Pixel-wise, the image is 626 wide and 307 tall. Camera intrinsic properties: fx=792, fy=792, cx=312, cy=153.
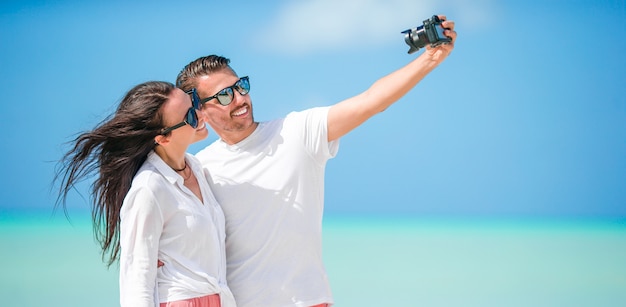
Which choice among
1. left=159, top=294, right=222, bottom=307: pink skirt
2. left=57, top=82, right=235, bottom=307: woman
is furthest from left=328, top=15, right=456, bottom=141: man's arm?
left=159, top=294, right=222, bottom=307: pink skirt

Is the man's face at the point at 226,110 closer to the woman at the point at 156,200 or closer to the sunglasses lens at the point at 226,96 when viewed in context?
the sunglasses lens at the point at 226,96

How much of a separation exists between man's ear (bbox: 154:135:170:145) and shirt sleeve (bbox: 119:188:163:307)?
0.22 m

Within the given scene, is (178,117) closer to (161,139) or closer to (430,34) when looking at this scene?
(161,139)

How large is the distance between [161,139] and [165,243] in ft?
1.06

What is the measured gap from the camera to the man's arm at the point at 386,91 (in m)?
2.44

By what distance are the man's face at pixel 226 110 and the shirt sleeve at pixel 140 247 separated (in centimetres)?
72

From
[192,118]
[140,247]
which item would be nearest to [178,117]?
[192,118]

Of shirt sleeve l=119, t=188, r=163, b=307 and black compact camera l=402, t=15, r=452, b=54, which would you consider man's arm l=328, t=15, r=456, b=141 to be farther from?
shirt sleeve l=119, t=188, r=163, b=307

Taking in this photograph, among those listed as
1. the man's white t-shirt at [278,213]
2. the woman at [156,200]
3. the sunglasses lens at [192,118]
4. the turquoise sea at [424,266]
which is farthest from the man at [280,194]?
the turquoise sea at [424,266]

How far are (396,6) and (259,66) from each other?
3.40 metres

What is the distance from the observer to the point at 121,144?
89.4 inches

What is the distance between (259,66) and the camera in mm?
17734

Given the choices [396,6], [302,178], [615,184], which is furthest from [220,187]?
[396,6]

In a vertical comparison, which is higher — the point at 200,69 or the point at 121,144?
the point at 200,69
